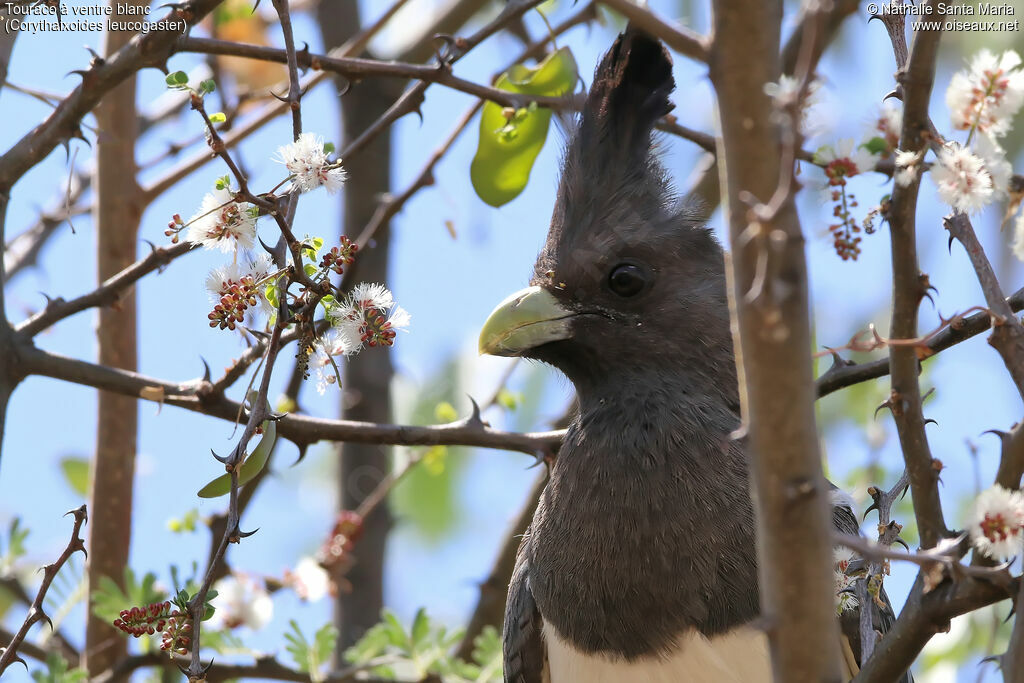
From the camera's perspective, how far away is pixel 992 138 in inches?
95.0

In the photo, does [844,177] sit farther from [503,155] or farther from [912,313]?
[503,155]

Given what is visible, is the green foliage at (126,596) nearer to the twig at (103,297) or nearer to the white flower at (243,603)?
the white flower at (243,603)

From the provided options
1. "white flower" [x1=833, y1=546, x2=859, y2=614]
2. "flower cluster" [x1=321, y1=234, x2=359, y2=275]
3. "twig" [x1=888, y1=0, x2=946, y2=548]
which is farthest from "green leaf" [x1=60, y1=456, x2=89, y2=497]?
"twig" [x1=888, y1=0, x2=946, y2=548]

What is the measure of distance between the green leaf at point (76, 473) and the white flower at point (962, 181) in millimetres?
3717

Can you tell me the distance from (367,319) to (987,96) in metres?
1.38

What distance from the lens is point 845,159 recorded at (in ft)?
8.53

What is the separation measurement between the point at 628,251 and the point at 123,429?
199cm

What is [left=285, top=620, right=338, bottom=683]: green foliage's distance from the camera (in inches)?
156

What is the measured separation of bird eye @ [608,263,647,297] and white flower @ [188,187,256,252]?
5.29 ft

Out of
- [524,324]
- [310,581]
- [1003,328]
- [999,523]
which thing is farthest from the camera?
[310,581]

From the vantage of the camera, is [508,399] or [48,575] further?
[508,399]

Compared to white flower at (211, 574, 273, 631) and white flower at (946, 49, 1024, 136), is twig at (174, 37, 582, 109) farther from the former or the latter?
white flower at (211, 574, 273, 631)

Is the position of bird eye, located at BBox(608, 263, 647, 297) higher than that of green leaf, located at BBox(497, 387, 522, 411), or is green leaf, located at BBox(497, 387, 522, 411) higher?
bird eye, located at BBox(608, 263, 647, 297)

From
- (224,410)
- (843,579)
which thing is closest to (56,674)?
(224,410)
